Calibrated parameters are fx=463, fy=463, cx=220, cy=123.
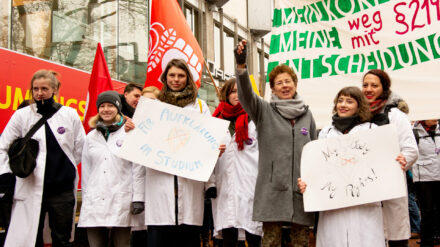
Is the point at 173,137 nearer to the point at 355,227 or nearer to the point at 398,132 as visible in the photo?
the point at 355,227

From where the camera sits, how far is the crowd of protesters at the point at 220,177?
3338mm

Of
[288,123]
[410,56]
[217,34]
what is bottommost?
[288,123]

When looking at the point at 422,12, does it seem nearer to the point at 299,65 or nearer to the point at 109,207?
the point at 299,65

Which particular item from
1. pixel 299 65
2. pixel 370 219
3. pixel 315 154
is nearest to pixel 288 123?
pixel 315 154

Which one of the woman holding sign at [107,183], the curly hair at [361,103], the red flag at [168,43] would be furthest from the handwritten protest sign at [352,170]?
the red flag at [168,43]

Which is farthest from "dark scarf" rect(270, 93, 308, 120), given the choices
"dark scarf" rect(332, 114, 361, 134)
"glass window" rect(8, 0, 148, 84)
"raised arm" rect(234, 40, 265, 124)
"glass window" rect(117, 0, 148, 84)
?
"glass window" rect(117, 0, 148, 84)

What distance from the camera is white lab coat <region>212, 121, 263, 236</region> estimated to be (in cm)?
375

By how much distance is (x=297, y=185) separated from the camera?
11.1 ft

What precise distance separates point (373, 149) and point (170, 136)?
1.57 meters

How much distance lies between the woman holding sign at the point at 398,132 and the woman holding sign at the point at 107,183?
76.6 inches

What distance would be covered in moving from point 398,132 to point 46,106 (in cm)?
288

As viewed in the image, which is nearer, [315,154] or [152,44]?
[315,154]

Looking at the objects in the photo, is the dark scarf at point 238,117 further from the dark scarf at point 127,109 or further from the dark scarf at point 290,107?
the dark scarf at point 127,109

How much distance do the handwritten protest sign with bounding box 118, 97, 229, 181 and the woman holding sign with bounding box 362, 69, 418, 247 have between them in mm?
1201
